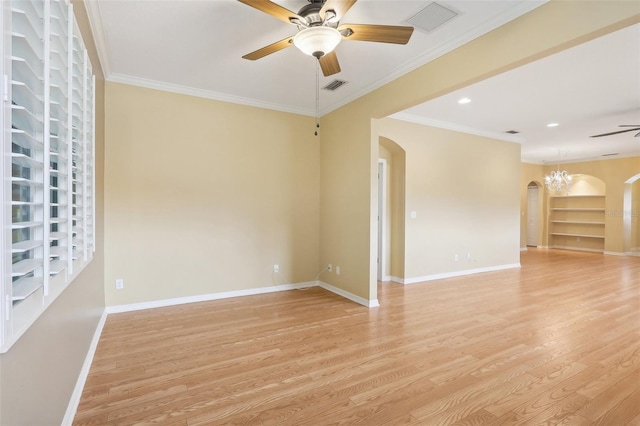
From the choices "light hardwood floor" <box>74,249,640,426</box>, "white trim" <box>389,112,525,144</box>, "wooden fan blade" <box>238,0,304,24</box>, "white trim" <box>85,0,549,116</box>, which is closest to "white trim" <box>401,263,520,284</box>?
"light hardwood floor" <box>74,249,640,426</box>

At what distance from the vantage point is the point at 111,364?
8.35 feet

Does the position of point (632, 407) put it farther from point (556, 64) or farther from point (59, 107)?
point (59, 107)

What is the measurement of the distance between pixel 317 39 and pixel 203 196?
9.01ft

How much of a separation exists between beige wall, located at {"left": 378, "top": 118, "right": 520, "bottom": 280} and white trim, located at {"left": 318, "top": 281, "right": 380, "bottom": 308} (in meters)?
1.39

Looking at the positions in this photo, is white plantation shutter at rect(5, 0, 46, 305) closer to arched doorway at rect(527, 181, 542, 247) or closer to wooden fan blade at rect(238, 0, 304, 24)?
wooden fan blade at rect(238, 0, 304, 24)

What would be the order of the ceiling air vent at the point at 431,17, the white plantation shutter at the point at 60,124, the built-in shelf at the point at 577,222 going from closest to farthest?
the white plantation shutter at the point at 60,124 < the ceiling air vent at the point at 431,17 < the built-in shelf at the point at 577,222

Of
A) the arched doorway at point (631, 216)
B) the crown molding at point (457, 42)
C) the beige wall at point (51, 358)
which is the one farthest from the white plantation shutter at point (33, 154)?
the arched doorway at point (631, 216)

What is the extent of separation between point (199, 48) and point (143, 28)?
494mm

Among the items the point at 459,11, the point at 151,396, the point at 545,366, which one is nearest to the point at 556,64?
the point at 459,11

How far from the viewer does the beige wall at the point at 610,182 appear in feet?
28.6

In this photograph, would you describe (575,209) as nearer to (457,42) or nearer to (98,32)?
(457,42)

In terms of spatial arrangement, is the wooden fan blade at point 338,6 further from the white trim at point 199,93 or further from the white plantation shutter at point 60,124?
the white trim at point 199,93

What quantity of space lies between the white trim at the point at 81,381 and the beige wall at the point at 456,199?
4358mm

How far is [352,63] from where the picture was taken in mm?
3410
